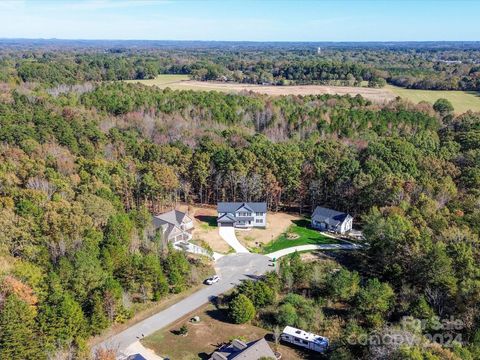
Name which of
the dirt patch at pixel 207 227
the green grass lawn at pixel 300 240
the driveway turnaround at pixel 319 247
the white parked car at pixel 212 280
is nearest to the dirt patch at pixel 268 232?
the green grass lawn at pixel 300 240

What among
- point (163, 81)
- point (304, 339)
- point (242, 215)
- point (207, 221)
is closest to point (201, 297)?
point (304, 339)

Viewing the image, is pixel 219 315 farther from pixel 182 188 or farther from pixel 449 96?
pixel 449 96

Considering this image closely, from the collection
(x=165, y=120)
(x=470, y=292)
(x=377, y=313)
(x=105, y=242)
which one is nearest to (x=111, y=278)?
(x=105, y=242)

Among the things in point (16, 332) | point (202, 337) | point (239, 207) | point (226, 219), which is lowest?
point (202, 337)

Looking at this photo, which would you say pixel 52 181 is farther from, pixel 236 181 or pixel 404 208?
pixel 404 208

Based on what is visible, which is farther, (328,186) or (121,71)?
(121,71)

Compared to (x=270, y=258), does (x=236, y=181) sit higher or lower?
higher

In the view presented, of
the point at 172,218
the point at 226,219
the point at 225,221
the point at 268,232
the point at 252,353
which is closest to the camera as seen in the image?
the point at 252,353

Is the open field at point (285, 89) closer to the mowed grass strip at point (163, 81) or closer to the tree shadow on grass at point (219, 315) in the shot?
the mowed grass strip at point (163, 81)
